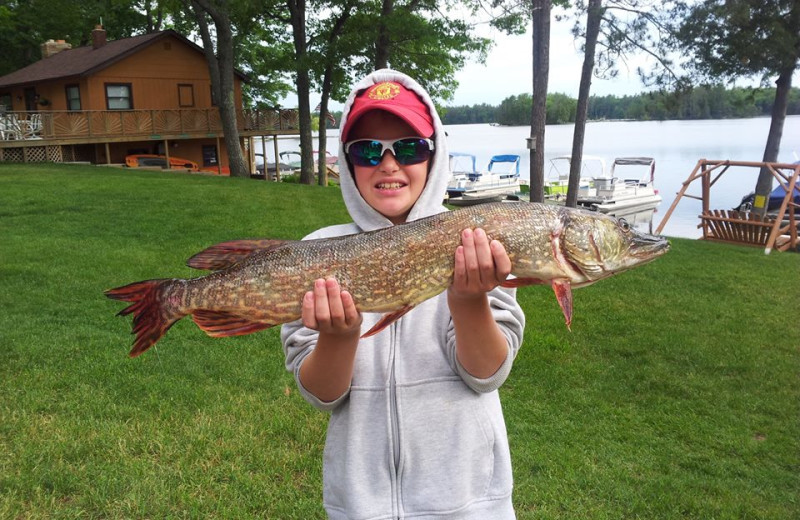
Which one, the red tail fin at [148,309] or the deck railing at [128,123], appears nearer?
the red tail fin at [148,309]

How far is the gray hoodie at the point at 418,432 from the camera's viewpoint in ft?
7.16

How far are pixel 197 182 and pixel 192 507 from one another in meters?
17.1

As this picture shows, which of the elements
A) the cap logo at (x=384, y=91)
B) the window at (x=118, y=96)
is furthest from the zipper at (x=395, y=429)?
the window at (x=118, y=96)

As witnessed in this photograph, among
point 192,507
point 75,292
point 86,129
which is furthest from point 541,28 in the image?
point 86,129

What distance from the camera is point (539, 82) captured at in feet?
57.6

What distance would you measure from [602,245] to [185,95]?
35254 mm

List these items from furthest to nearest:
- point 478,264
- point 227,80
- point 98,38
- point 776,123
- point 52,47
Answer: point 52,47
point 98,38
point 227,80
point 776,123
point 478,264

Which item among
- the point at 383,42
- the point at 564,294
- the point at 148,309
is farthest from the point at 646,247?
the point at 383,42

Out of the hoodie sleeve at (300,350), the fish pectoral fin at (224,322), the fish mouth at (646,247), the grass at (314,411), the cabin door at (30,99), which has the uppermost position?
the cabin door at (30,99)

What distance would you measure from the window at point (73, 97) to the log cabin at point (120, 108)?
48 mm

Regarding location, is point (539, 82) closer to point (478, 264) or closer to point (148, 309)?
point (478, 264)

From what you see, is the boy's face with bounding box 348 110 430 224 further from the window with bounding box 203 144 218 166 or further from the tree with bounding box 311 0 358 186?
the window with bounding box 203 144 218 166

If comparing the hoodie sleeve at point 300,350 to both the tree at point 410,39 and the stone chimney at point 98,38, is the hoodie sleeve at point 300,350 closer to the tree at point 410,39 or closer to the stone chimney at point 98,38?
the tree at point 410,39

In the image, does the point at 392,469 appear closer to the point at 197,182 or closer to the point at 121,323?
the point at 121,323
